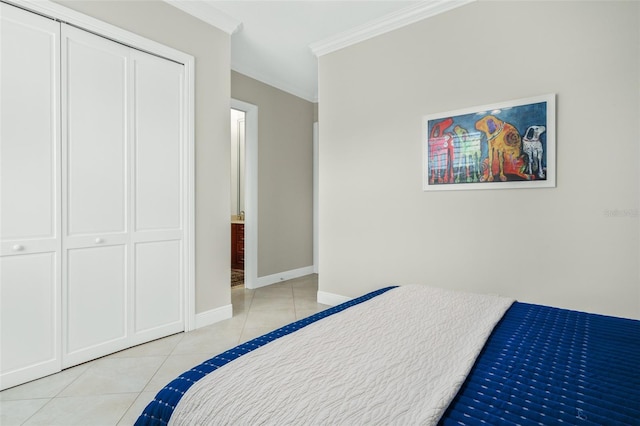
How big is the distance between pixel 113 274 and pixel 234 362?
1922 mm

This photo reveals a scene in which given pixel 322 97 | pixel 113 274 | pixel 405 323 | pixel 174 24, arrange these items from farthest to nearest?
pixel 322 97 → pixel 174 24 → pixel 113 274 → pixel 405 323

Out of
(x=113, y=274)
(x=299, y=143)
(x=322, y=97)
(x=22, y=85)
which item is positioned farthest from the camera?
(x=299, y=143)

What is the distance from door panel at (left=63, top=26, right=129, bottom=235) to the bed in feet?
6.01

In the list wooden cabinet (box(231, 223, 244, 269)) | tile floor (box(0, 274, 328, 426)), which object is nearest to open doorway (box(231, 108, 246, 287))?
wooden cabinet (box(231, 223, 244, 269))

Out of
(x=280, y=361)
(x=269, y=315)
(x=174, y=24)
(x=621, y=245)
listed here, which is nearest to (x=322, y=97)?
(x=174, y=24)

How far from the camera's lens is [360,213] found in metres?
3.49

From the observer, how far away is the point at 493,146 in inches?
103

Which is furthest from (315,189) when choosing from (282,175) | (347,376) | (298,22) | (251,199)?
(347,376)

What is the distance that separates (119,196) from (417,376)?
245 centimetres

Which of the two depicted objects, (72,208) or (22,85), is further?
(72,208)

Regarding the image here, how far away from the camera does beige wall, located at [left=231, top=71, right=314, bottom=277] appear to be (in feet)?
15.1

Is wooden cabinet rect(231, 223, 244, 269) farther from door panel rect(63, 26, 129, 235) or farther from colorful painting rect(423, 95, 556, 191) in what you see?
colorful painting rect(423, 95, 556, 191)

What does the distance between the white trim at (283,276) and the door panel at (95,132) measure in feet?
7.58

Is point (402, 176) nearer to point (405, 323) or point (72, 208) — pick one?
point (405, 323)
